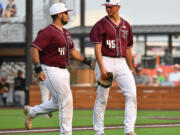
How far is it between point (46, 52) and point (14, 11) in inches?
722

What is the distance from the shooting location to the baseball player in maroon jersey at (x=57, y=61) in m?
8.78

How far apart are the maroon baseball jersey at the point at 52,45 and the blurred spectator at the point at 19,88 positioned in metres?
16.4

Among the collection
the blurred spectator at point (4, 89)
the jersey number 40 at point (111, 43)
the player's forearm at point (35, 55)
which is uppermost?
the jersey number 40 at point (111, 43)

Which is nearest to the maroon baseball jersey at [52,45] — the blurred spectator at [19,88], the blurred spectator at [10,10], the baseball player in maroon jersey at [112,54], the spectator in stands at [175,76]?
the baseball player in maroon jersey at [112,54]

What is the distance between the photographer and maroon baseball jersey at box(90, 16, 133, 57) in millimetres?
9617

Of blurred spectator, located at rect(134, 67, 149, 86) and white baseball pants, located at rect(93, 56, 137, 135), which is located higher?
white baseball pants, located at rect(93, 56, 137, 135)

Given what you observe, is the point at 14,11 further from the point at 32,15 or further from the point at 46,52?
the point at 46,52

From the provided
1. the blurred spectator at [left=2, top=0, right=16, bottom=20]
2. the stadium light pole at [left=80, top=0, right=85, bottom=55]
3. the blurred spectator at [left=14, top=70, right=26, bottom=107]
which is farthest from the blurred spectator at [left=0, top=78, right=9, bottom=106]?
the stadium light pole at [left=80, top=0, right=85, bottom=55]

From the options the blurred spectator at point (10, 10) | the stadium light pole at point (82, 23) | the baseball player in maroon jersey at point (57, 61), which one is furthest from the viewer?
Answer: the stadium light pole at point (82, 23)

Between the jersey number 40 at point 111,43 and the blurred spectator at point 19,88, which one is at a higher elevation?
the jersey number 40 at point 111,43

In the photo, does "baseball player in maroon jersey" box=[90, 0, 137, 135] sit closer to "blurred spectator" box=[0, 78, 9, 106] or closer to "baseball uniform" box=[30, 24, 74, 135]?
"baseball uniform" box=[30, 24, 74, 135]

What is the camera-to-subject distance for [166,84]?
2430 centimetres

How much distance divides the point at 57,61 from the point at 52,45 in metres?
0.25

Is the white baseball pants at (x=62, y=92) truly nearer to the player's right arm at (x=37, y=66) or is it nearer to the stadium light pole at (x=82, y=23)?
the player's right arm at (x=37, y=66)
